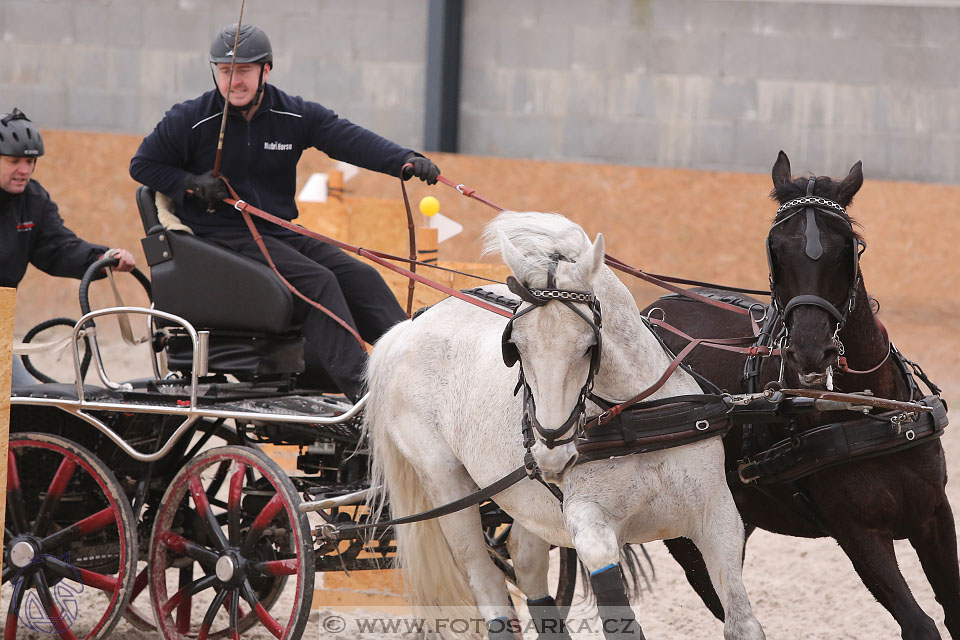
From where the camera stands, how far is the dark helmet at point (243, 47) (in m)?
3.45

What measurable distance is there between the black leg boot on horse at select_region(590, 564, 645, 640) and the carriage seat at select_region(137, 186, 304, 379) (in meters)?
1.49

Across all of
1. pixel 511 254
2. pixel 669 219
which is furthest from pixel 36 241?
pixel 669 219

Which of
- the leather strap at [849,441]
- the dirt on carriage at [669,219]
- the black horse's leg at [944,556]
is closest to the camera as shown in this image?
the leather strap at [849,441]

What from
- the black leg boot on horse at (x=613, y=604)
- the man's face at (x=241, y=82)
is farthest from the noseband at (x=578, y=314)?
the man's face at (x=241, y=82)

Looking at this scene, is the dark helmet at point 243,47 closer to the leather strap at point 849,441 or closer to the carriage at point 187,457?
the carriage at point 187,457

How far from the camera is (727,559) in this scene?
2465 mm

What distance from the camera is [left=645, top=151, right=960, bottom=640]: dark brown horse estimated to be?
2566 millimetres

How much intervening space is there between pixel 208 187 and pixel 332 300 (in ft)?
1.73

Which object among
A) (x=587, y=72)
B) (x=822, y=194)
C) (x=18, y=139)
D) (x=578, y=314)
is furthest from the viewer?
(x=587, y=72)

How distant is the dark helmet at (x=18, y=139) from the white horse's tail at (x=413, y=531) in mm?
1455

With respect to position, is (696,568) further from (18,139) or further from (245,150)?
(18,139)

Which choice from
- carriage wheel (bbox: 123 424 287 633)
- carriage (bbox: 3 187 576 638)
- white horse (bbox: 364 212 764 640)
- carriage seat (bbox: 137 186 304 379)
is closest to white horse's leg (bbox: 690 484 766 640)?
white horse (bbox: 364 212 764 640)

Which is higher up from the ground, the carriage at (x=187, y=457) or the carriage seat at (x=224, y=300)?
the carriage seat at (x=224, y=300)

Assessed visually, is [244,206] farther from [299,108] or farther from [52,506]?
[52,506]
